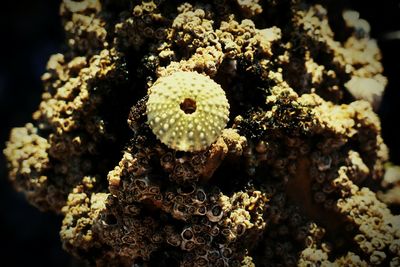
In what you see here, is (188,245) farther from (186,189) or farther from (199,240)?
(186,189)

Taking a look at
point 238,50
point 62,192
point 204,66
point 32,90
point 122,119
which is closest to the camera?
point 204,66

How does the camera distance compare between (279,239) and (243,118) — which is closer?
(243,118)

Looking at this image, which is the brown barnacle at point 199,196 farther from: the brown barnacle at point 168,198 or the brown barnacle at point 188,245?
the brown barnacle at point 188,245

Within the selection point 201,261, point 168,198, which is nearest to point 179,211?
point 168,198

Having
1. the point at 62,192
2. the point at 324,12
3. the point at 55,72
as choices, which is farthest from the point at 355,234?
the point at 55,72

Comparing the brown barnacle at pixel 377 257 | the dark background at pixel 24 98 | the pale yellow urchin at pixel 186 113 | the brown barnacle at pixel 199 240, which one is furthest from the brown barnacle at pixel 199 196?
the dark background at pixel 24 98

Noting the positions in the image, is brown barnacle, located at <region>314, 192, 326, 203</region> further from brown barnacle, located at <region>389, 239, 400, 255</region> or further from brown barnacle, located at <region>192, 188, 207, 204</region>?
brown barnacle, located at <region>192, 188, 207, 204</region>

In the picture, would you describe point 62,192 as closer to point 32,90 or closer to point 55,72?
point 55,72

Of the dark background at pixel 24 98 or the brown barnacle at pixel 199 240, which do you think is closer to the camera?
the brown barnacle at pixel 199 240
